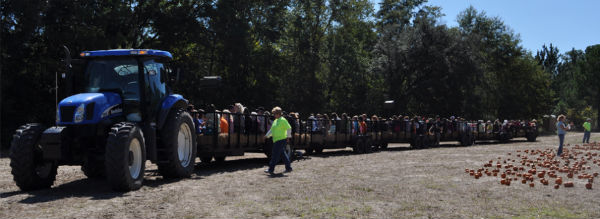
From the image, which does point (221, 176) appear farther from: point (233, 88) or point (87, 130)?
point (233, 88)

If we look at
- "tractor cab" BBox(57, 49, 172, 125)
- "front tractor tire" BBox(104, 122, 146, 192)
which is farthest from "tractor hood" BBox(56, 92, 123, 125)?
"front tractor tire" BBox(104, 122, 146, 192)

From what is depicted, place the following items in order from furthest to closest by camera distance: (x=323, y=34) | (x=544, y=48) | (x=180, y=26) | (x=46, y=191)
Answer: (x=544, y=48), (x=323, y=34), (x=180, y=26), (x=46, y=191)

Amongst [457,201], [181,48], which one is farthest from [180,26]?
[457,201]

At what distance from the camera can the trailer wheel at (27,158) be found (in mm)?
10047

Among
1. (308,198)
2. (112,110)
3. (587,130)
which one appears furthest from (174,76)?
(587,130)

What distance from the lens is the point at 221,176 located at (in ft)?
44.0

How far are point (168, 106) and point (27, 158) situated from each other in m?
3.16

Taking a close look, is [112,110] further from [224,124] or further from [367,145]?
[367,145]

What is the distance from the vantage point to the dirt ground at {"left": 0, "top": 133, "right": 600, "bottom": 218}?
801 cm

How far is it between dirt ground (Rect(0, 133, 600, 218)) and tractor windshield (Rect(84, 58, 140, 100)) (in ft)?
6.53

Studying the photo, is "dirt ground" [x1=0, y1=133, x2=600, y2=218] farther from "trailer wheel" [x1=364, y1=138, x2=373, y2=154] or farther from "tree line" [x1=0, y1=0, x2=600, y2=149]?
"tree line" [x1=0, y1=0, x2=600, y2=149]

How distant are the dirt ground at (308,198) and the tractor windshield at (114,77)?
1990 millimetres

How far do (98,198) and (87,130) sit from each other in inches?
64.9

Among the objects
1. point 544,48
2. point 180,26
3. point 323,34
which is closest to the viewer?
point 180,26
